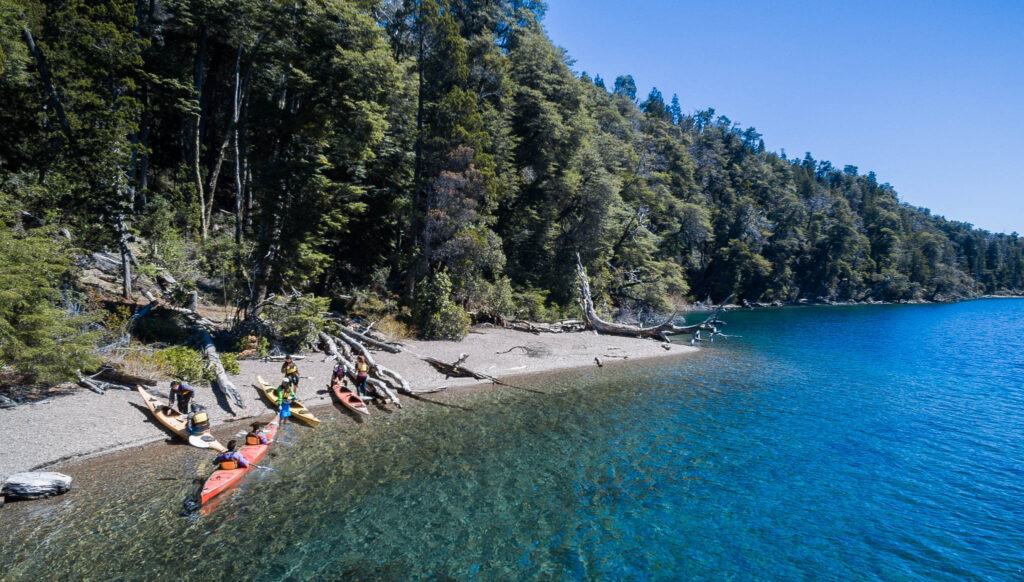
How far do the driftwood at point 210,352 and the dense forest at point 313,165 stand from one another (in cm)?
161

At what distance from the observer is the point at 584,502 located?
10672mm

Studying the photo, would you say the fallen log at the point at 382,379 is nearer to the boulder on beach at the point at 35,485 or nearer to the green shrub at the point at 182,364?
the green shrub at the point at 182,364

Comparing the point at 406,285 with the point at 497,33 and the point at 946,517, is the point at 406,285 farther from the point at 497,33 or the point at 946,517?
the point at 497,33

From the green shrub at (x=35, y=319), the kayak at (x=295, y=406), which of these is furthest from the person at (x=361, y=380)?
the green shrub at (x=35, y=319)

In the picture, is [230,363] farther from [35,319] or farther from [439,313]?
[439,313]

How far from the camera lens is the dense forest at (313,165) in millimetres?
18016

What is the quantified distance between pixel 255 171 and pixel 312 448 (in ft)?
63.4

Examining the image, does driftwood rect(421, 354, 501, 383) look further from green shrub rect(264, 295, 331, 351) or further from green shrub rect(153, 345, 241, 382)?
green shrub rect(153, 345, 241, 382)

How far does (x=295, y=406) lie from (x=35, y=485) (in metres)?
6.16

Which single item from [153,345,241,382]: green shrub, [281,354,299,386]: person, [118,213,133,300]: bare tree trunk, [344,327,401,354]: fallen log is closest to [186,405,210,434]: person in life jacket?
[281,354,299,386]: person

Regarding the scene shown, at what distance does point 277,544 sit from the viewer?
333 inches

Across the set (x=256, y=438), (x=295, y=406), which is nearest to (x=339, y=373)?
(x=295, y=406)

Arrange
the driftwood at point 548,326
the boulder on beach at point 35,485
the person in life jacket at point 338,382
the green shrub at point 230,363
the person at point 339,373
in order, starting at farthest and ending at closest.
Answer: the driftwood at point 548,326
the person at point 339,373
the green shrub at point 230,363
the person in life jacket at point 338,382
the boulder on beach at point 35,485

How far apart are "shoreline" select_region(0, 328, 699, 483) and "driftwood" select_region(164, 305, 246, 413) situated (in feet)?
1.31
